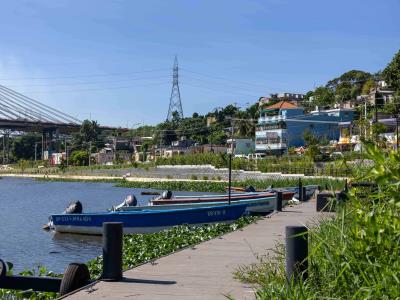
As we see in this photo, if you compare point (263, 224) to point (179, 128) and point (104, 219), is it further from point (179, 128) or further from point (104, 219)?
point (179, 128)

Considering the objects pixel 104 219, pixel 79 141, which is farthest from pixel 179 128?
pixel 104 219

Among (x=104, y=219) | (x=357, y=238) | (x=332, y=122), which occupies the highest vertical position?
(x=332, y=122)

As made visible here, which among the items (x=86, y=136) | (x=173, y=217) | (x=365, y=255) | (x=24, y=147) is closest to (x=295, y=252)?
(x=365, y=255)

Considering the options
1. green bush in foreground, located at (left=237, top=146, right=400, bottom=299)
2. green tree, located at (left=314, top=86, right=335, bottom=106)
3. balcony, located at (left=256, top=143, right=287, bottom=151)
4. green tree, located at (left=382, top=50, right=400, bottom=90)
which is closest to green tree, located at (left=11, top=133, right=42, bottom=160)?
green tree, located at (left=314, top=86, right=335, bottom=106)

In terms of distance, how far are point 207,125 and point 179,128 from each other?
7.70 metres

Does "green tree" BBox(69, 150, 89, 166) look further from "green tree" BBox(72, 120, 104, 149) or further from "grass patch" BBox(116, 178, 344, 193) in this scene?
"grass patch" BBox(116, 178, 344, 193)

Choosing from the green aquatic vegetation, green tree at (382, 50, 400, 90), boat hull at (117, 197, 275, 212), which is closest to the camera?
the green aquatic vegetation

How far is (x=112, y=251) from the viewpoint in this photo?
772cm

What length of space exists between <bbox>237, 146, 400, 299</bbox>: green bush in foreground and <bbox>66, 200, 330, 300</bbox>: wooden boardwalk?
1571mm

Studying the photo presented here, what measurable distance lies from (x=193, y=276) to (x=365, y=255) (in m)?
4.07

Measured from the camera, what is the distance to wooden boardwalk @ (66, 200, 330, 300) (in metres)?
7.15

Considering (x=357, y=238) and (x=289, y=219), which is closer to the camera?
(x=357, y=238)

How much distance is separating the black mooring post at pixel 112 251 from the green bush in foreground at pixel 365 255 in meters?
2.70

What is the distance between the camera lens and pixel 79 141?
154875 millimetres
